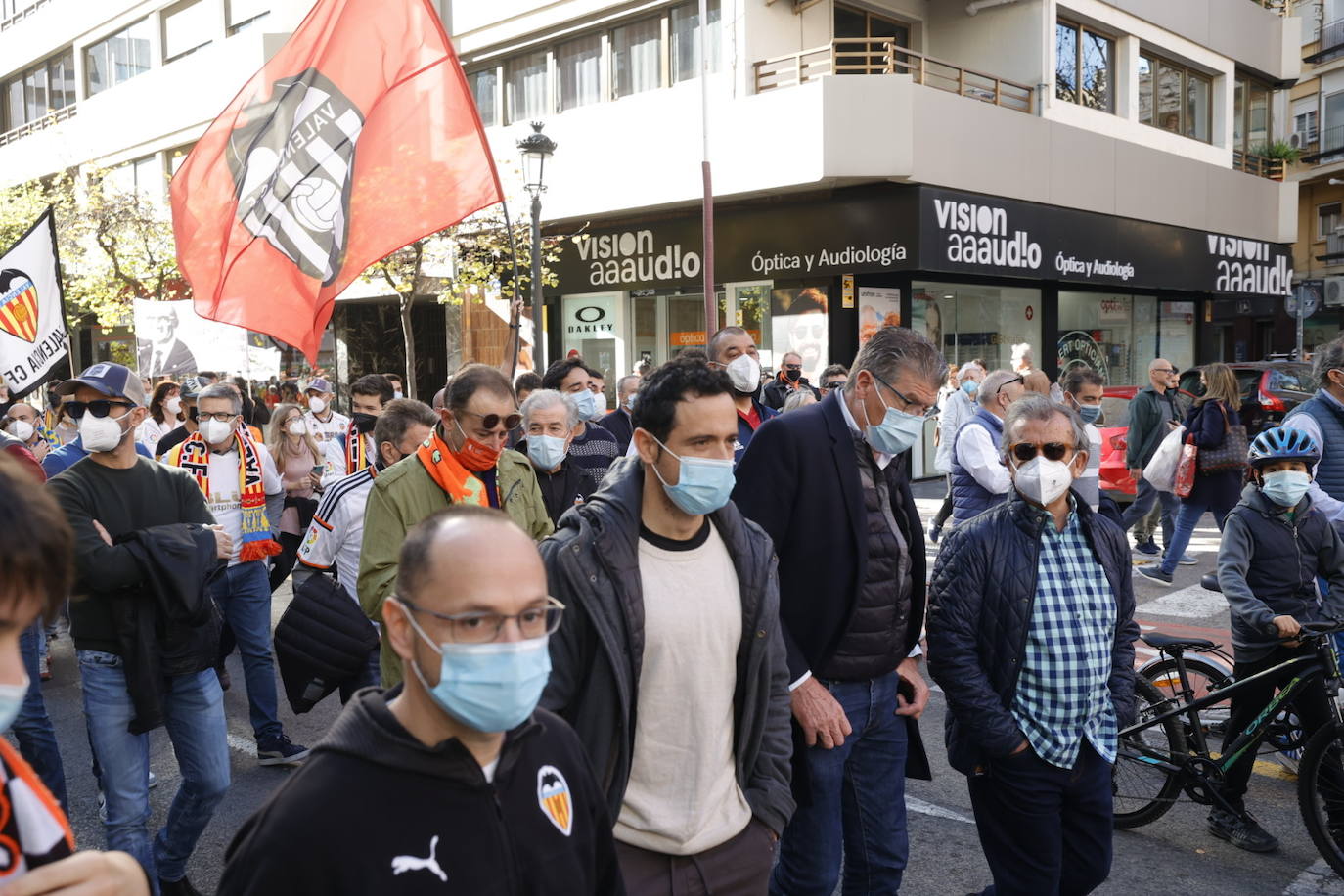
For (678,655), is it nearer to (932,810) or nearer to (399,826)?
(399,826)

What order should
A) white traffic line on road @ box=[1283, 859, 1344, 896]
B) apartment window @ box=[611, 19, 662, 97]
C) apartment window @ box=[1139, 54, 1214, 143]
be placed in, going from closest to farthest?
1. white traffic line on road @ box=[1283, 859, 1344, 896]
2. apartment window @ box=[611, 19, 662, 97]
3. apartment window @ box=[1139, 54, 1214, 143]

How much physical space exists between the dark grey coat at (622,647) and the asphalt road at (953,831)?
1859 mm

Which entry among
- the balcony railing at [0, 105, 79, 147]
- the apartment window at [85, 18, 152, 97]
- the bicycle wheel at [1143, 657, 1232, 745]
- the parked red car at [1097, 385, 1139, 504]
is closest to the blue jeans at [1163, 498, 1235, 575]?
the parked red car at [1097, 385, 1139, 504]

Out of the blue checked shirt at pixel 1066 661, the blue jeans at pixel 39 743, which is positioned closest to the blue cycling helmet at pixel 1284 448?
the blue checked shirt at pixel 1066 661

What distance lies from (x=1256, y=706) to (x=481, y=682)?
4.07m

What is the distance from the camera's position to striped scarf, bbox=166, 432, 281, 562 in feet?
19.0

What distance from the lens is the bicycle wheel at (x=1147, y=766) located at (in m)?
4.67

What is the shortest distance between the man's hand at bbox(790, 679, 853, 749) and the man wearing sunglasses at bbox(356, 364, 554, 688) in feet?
4.10

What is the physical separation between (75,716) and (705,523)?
17.6ft

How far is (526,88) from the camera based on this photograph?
2056cm

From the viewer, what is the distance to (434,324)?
83.0 feet

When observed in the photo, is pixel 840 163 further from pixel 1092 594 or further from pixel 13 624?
pixel 13 624

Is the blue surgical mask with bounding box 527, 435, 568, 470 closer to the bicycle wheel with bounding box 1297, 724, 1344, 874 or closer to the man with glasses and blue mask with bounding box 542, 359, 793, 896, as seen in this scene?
Result: the man with glasses and blue mask with bounding box 542, 359, 793, 896

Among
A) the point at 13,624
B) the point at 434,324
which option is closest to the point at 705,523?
the point at 13,624
